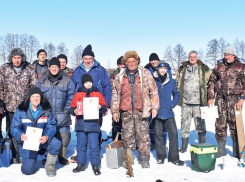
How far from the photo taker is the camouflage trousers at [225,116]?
5430 millimetres

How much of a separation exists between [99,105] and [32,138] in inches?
51.1

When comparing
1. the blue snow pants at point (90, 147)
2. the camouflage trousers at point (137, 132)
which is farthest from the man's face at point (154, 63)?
the blue snow pants at point (90, 147)

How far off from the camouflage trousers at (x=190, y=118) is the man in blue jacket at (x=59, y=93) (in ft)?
9.26

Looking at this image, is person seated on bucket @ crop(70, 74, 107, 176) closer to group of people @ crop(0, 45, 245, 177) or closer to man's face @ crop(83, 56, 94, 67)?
group of people @ crop(0, 45, 245, 177)

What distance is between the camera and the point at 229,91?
544 cm

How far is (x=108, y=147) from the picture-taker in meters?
5.08

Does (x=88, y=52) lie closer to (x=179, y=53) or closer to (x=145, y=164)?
(x=145, y=164)

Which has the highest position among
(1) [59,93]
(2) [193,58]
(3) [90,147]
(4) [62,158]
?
(2) [193,58]

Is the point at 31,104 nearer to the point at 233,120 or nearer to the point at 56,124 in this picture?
the point at 56,124

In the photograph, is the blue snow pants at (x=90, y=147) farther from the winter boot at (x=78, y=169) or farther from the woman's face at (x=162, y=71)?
the woman's face at (x=162, y=71)

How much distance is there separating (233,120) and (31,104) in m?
4.08

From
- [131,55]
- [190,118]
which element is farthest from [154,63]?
[131,55]

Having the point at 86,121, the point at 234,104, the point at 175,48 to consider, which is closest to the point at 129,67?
the point at 86,121

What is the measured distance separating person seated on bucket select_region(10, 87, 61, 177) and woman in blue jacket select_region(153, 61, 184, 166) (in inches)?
79.9
